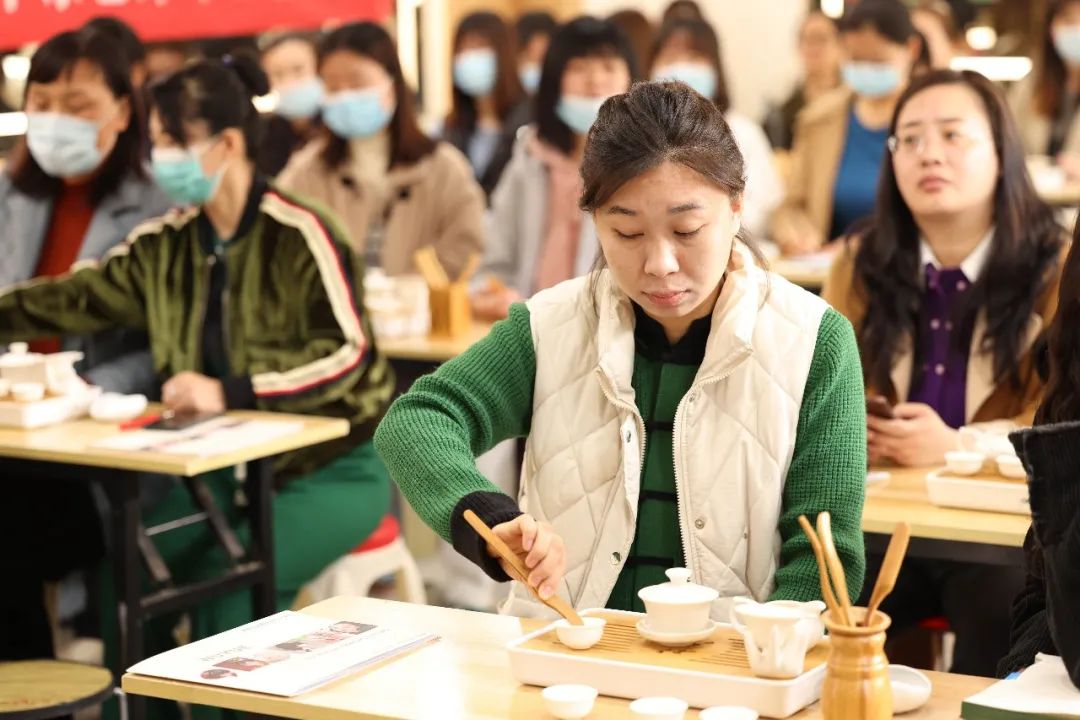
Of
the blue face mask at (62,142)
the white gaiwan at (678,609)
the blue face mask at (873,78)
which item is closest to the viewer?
the white gaiwan at (678,609)

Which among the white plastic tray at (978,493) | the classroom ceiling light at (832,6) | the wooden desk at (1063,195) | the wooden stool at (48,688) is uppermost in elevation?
the classroom ceiling light at (832,6)

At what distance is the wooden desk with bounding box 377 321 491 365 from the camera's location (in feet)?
14.9

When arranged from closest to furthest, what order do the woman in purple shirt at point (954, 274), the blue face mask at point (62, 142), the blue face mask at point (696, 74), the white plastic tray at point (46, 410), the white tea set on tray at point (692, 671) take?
the white tea set on tray at point (692, 671)
the woman in purple shirt at point (954, 274)
the white plastic tray at point (46, 410)
the blue face mask at point (62, 142)
the blue face mask at point (696, 74)

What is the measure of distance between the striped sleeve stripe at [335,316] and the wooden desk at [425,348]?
0.57 meters

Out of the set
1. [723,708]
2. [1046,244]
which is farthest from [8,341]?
[723,708]

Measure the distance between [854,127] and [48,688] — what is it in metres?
3.96

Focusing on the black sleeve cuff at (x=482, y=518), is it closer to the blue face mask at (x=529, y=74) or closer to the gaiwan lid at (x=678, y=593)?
the gaiwan lid at (x=678, y=593)

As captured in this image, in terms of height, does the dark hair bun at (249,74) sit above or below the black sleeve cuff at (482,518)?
above

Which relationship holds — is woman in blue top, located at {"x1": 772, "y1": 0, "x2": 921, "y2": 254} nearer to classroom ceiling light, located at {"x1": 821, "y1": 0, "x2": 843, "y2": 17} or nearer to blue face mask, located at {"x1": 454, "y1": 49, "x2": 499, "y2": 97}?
blue face mask, located at {"x1": 454, "y1": 49, "x2": 499, "y2": 97}

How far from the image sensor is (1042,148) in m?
8.02

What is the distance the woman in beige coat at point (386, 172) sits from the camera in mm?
5488

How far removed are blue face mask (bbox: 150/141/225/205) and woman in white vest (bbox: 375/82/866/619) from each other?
5.37ft

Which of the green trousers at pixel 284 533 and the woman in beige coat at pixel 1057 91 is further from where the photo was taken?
the woman in beige coat at pixel 1057 91

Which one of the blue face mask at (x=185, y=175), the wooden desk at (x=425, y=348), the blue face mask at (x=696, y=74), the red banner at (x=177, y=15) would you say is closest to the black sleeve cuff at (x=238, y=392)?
the blue face mask at (x=185, y=175)
